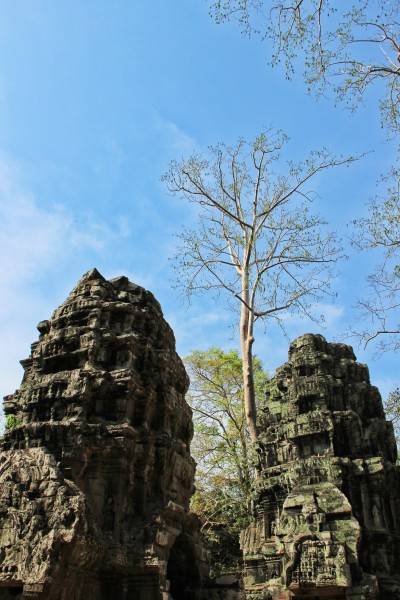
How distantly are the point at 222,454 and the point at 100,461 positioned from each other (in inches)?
581

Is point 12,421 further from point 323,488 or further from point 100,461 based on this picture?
point 323,488

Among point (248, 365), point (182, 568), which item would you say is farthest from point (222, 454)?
point (182, 568)

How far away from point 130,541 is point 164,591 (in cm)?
79

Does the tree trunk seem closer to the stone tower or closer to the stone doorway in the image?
the stone tower

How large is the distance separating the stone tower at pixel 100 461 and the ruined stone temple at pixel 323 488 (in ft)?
7.42

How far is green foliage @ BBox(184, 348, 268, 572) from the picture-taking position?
20359 millimetres

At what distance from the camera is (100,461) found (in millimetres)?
8430

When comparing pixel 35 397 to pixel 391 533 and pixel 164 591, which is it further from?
pixel 391 533

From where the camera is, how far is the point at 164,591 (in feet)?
25.2

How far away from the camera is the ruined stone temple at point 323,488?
10195 mm

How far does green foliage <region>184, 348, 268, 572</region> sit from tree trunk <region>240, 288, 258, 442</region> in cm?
93

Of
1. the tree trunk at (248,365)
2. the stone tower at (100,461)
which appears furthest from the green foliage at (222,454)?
the stone tower at (100,461)

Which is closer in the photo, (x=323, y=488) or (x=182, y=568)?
(x=182, y=568)

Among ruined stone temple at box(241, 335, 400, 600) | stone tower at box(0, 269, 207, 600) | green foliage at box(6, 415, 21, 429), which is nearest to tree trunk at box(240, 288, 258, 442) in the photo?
ruined stone temple at box(241, 335, 400, 600)
